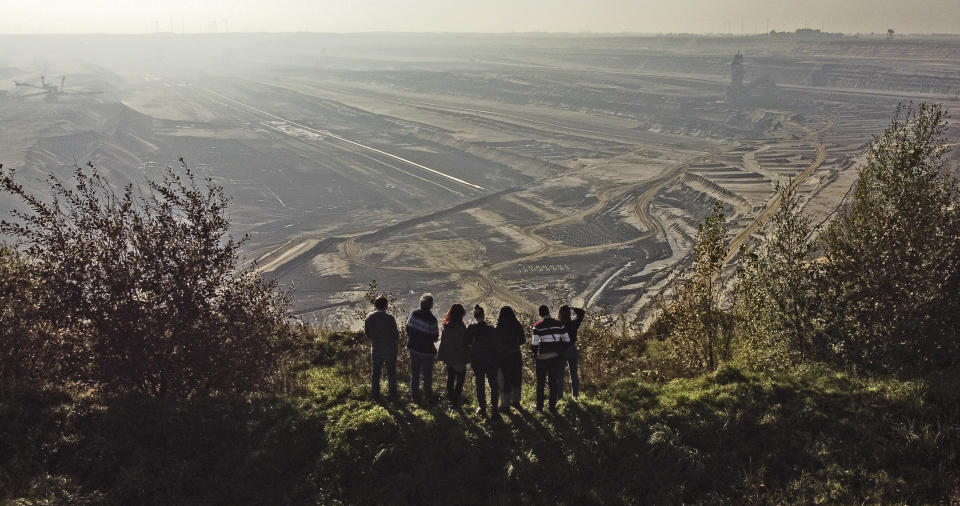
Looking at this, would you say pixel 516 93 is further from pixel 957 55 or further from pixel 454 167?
pixel 957 55

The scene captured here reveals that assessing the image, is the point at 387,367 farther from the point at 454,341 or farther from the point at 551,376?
the point at 551,376

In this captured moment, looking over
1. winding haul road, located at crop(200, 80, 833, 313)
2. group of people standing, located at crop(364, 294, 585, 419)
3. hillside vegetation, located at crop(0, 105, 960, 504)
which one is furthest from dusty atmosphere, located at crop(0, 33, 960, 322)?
group of people standing, located at crop(364, 294, 585, 419)

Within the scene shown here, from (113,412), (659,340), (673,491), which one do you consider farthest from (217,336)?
(659,340)

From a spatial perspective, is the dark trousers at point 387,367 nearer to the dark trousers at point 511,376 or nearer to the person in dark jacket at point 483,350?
the person in dark jacket at point 483,350

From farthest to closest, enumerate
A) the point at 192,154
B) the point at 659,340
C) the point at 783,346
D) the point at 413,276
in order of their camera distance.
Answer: the point at 192,154, the point at 413,276, the point at 659,340, the point at 783,346

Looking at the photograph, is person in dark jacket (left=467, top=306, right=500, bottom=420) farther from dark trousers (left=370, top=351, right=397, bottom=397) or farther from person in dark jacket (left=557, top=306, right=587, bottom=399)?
dark trousers (left=370, top=351, right=397, bottom=397)
